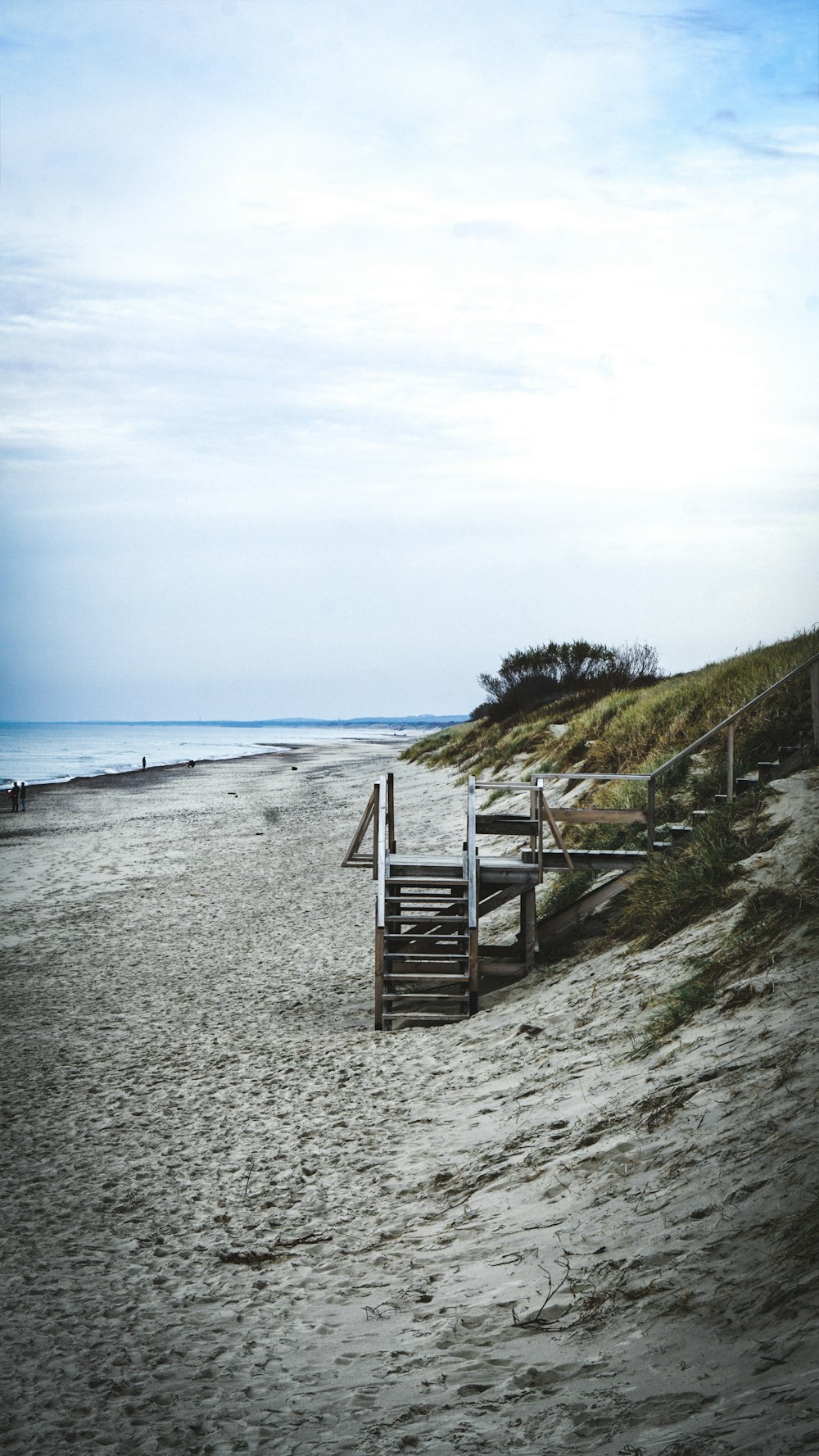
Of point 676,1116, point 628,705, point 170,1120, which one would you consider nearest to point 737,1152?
point 676,1116

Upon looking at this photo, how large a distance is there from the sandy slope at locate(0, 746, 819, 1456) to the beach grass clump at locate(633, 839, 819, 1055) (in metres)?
0.31

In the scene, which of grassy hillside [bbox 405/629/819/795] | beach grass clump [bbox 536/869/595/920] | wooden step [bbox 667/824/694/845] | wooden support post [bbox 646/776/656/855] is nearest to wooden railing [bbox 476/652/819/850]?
wooden support post [bbox 646/776/656/855]

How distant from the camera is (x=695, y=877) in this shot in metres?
9.76

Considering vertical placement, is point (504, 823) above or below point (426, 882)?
above

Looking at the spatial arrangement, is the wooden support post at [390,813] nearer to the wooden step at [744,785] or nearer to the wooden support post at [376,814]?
the wooden support post at [376,814]

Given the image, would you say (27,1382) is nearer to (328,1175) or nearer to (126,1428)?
(126,1428)

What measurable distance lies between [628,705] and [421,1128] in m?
15.8

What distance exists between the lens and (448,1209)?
6.02 m

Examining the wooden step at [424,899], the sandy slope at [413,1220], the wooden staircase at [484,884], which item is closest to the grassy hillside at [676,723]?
the wooden staircase at [484,884]

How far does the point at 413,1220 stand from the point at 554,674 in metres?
33.4

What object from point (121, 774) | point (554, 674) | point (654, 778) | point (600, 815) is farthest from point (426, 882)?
point (121, 774)

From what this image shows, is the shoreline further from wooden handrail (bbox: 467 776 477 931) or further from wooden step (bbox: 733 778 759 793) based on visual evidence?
wooden step (bbox: 733 778 759 793)

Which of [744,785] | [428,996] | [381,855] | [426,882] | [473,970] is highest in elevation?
[744,785]

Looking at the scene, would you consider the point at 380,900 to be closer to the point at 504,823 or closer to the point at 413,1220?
the point at 504,823
